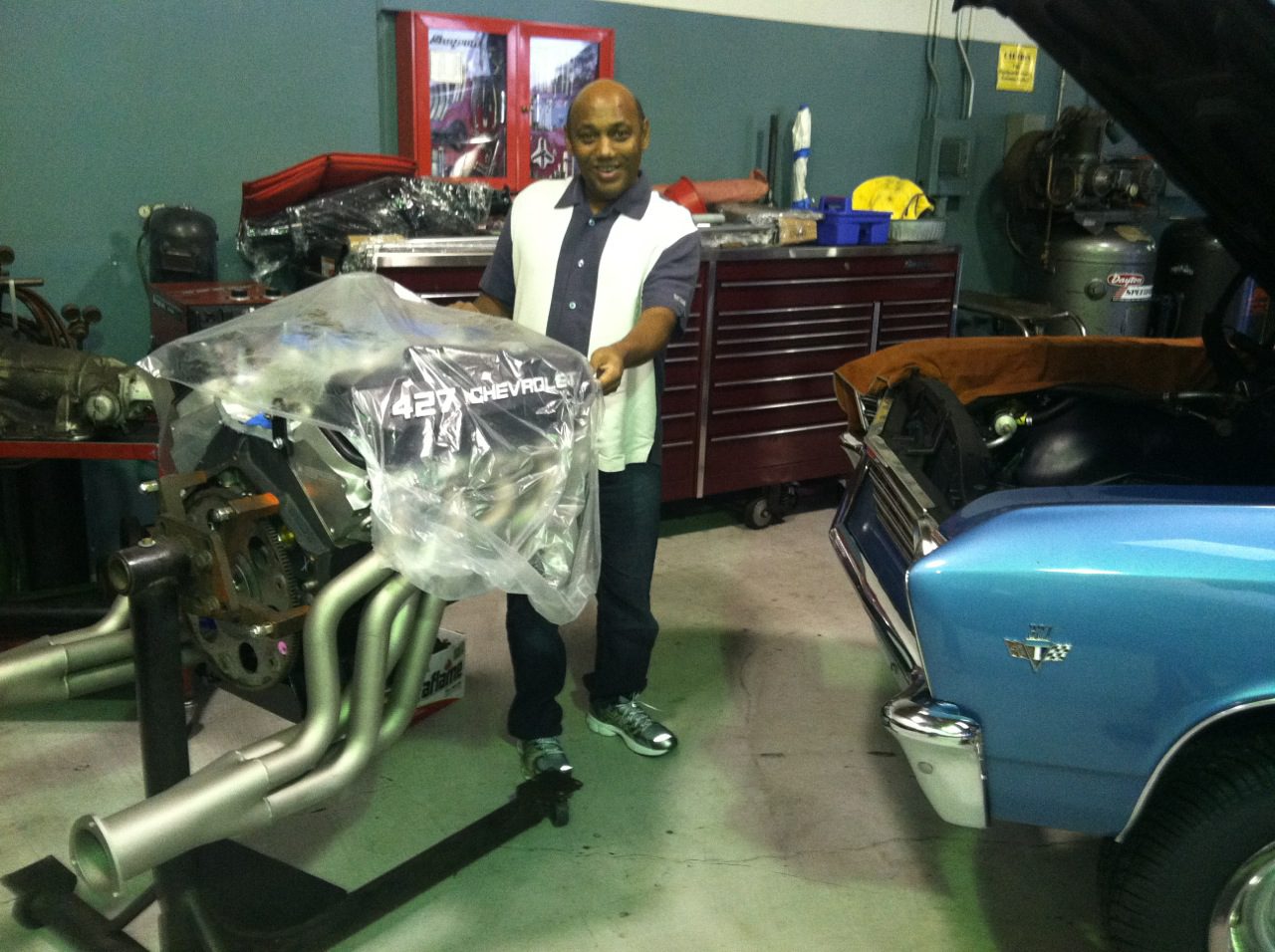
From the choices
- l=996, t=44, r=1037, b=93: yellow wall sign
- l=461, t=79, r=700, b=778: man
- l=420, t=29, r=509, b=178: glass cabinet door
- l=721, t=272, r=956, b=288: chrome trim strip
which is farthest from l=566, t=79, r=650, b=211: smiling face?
l=996, t=44, r=1037, b=93: yellow wall sign

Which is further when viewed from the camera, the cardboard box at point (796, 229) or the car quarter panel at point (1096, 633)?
the cardboard box at point (796, 229)

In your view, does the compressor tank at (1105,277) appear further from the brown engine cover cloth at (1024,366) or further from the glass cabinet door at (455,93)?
the glass cabinet door at (455,93)

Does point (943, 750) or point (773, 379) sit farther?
point (773, 379)

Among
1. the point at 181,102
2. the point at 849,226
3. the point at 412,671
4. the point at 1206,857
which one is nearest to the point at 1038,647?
the point at 1206,857

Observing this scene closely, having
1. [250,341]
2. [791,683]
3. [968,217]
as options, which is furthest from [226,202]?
[968,217]

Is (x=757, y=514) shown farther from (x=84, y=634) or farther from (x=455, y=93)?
(x=84, y=634)

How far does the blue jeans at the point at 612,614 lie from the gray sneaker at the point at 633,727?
0.12 m

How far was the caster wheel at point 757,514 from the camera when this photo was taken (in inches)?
156

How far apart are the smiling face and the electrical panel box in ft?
9.85

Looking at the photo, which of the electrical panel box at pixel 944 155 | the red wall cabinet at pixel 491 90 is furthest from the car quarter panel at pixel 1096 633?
the electrical panel box at pixel 944 155

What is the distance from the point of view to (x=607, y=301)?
2.15m

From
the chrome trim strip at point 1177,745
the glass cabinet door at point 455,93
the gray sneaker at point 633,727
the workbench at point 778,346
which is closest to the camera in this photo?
the chrome trim strip at point 1177,745

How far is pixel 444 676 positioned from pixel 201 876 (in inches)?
34.8

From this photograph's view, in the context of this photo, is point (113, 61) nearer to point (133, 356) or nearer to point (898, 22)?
point (133, 356)
